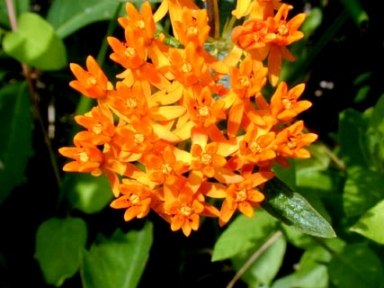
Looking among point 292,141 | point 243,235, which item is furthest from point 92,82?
point 243,235

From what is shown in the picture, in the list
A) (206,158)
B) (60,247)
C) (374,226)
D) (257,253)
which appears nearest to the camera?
(206,158)

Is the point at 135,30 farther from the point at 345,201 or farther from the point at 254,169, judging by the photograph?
the point at 345,201

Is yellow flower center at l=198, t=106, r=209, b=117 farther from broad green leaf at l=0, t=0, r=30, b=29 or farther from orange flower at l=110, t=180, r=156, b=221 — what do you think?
broad green leaf at l=0, t=0, r=30, b=29

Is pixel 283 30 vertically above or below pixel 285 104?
above

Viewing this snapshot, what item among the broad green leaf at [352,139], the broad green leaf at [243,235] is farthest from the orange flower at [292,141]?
the broad green leaf at [352,139]

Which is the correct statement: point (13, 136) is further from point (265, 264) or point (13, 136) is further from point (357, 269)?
point (357, 269)
